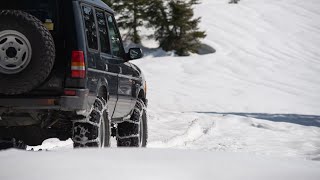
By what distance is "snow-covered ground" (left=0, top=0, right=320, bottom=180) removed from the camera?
380 centimetres

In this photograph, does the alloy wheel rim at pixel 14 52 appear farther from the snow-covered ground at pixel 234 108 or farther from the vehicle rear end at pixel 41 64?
the snow-covered ground at pixel 234 108

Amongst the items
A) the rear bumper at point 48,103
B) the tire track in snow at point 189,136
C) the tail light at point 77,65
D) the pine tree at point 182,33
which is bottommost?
the tire track in snow at point 189,136

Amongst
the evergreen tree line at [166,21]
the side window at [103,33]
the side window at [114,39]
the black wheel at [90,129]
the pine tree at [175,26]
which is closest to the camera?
the black wheel at [90,129]

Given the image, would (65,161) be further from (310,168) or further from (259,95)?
(259,95)

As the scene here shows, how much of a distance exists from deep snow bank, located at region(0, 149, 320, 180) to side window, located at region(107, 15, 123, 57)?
4470 millimetres

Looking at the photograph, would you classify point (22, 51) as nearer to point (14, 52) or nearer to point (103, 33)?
point (14, 52)

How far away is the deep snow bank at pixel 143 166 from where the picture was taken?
349cm

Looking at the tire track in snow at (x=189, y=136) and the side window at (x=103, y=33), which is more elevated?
the side window at (x=103, y=33)

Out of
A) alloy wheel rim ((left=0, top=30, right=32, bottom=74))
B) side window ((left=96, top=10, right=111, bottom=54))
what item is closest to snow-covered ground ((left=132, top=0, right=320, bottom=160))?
side window ((left=96, top=10, right=111, bottom=54))

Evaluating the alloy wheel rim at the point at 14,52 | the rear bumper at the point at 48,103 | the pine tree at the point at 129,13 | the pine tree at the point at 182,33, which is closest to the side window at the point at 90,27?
the rear bumper at the point at 48,103

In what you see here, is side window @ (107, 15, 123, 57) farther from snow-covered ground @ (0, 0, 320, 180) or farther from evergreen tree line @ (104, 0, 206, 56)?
evergreen tree line @ (104, 0, 206, 56)

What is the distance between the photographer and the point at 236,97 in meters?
28.5

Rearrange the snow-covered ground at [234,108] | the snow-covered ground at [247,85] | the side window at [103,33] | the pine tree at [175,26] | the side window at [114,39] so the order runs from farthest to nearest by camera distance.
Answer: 1. the pine tree at [175,26]
2. the snow-covered ground at [247,85]
3. the side window at [114,39]
4. the side window at [103,33]
5. the snow-covered ground at [234,108]

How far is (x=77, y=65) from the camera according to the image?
23.0ft
